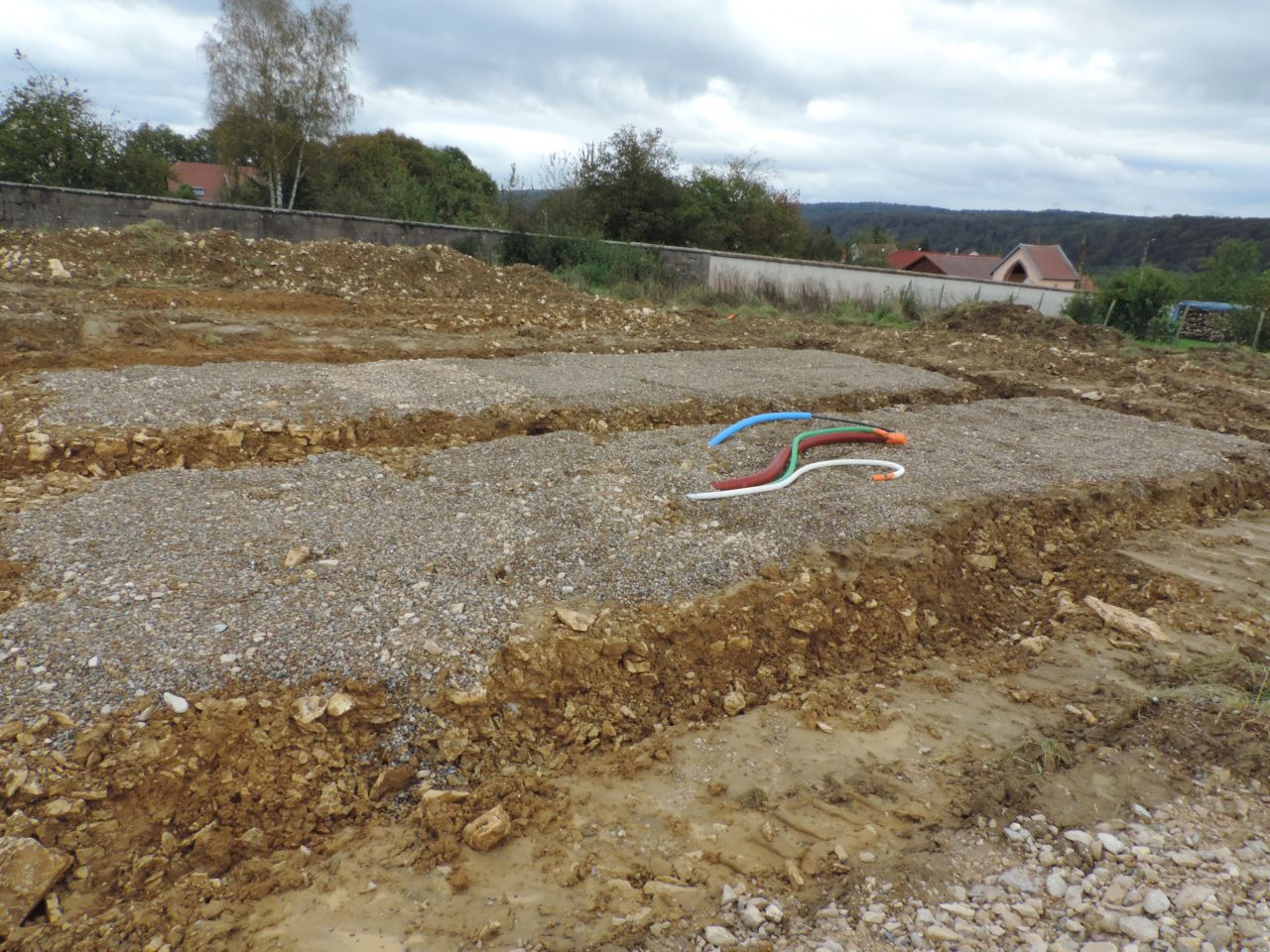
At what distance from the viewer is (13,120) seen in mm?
21969

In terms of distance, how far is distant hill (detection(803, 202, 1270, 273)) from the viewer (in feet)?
222

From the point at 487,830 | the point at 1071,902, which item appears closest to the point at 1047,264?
the point at 1071,902

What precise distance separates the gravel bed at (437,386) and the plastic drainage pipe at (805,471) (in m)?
2.49

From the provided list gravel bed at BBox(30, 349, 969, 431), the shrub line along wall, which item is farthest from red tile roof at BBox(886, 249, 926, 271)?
gravel bed at BBox(30, 349, 969, 431)

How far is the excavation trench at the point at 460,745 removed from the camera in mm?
2420

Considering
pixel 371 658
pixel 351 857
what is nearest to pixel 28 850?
pixel 351 857

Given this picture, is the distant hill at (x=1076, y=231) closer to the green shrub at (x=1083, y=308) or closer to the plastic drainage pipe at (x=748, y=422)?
the green shrub at (x=1083, y=308)

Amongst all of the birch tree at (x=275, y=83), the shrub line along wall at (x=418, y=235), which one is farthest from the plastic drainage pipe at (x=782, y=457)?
the birch tree at (x=275, y=83)

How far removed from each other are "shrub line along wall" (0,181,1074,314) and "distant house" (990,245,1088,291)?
2828 centimetres

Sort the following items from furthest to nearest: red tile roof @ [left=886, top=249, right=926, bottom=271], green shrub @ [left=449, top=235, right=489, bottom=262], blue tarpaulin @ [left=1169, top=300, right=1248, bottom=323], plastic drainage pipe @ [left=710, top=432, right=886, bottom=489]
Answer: red tile roof @ [left=886, top=249, right=926, bottom=271]
blue tarpaulin @ [left=1169, top=300, right=1248, bottom=323]
green shrub @ [left=449, top=235, right=489, bottom=262]
plastic drainage pipe @ [left=710, top=432, right=886, bottom=489]

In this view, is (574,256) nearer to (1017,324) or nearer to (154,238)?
(154,238)

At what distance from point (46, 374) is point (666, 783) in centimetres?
734

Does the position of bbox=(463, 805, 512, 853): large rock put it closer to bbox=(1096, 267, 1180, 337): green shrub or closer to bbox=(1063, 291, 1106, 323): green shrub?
bbox=(1063, 291, 1106, 323): green shrub

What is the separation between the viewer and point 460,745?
3.02m
